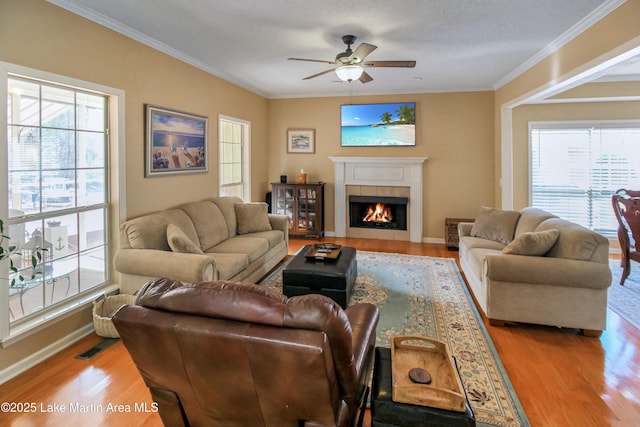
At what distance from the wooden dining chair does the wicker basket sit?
5.43 m

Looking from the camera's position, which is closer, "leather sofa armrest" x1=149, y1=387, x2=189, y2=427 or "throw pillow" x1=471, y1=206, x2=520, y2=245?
"leather sofa armrest" x1=149, y1=387, x2=189, y2=427

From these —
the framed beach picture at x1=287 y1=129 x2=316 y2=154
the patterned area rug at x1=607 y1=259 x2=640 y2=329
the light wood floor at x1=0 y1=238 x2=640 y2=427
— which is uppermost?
the framed beach picture at x1=287 y1=129 x2=316 y2=154

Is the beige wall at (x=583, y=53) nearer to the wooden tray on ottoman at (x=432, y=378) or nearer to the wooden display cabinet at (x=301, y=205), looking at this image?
the wooden tray on ottoman at (x=432, y=378)

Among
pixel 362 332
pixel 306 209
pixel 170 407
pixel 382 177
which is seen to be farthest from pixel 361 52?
pixel 306 209

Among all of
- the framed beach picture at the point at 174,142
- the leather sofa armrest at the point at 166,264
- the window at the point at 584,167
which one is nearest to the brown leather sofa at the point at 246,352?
the leather sofa armrest at the point at 166,264

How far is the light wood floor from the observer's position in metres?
2.04

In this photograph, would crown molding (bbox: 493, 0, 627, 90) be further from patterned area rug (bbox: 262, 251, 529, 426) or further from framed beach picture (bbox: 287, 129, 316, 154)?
framed beach picture (bbox: 287, 129, 316, 154)

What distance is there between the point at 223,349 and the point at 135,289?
230cm

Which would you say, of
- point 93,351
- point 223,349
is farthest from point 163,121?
point 223,349

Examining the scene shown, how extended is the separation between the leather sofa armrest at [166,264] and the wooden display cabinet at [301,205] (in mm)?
3620

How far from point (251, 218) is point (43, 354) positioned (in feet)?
9.09

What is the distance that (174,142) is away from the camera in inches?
166

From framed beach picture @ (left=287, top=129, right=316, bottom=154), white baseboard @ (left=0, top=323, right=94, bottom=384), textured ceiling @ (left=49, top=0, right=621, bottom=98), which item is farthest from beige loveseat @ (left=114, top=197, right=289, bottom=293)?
framed beach picture @ (left=287, top=129, right=316, bottom=154)

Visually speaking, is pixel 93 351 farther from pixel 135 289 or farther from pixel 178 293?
pixel 178 293
